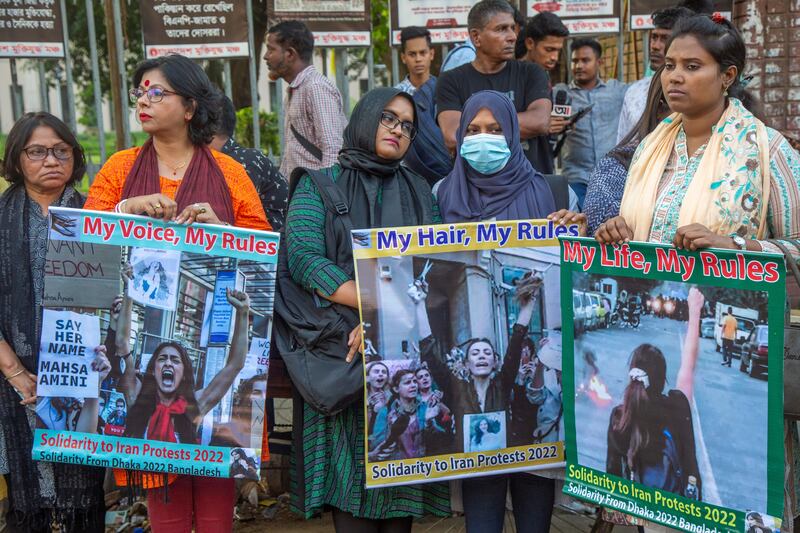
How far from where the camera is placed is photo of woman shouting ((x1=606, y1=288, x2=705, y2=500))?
2734 mm

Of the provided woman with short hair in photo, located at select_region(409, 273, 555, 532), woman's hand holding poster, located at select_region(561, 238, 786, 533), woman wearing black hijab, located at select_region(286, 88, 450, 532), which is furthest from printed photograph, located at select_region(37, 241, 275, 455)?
woman's hand holding poster, located at select_region(561, 238, 786, 533)

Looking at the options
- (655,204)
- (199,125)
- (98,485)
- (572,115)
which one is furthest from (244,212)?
(572,115)

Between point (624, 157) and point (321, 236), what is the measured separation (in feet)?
3.65

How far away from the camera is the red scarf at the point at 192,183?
3.24 metres

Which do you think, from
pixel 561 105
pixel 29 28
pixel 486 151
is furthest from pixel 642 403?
pixel 29 28

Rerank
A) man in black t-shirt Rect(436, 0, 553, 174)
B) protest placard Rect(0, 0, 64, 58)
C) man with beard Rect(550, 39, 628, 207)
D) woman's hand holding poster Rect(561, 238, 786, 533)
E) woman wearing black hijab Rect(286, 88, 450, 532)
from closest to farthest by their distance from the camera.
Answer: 1. woman's hand holding poster Rect(561, 238, 786, 533)
2. woman wearing black hijab Rect(286, 88, 450, 532)
3. man in black t-shirt Rect(436, 0, 553, 174)
4. protest placard Rect(0, 0, 64, 58)
5. man with beard Rect(550, 39, 628, 207)

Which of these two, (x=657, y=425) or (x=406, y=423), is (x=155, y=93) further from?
(x=657, y=425)

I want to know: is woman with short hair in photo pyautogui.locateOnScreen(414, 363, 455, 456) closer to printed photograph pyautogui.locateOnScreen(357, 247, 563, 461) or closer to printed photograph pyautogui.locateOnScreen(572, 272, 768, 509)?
printed photograph pyautogui.locateOnScreen(357, 247, 563, 461)

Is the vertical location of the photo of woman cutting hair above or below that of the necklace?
below

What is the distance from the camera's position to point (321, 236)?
3.19 meters

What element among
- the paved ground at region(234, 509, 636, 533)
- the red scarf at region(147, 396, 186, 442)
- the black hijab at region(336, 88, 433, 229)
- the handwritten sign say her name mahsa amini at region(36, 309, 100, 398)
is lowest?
the paved ground at region(234, 509, 636, 533)

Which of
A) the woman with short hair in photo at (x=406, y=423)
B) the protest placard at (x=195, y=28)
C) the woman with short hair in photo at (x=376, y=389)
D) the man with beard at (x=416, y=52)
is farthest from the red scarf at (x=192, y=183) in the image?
the man with beard at (x=416, y=52)

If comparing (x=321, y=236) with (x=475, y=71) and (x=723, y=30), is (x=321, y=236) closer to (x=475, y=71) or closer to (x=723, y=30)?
(x=723, y=30)

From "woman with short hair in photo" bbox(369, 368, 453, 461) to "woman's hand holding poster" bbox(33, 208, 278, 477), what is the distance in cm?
45
